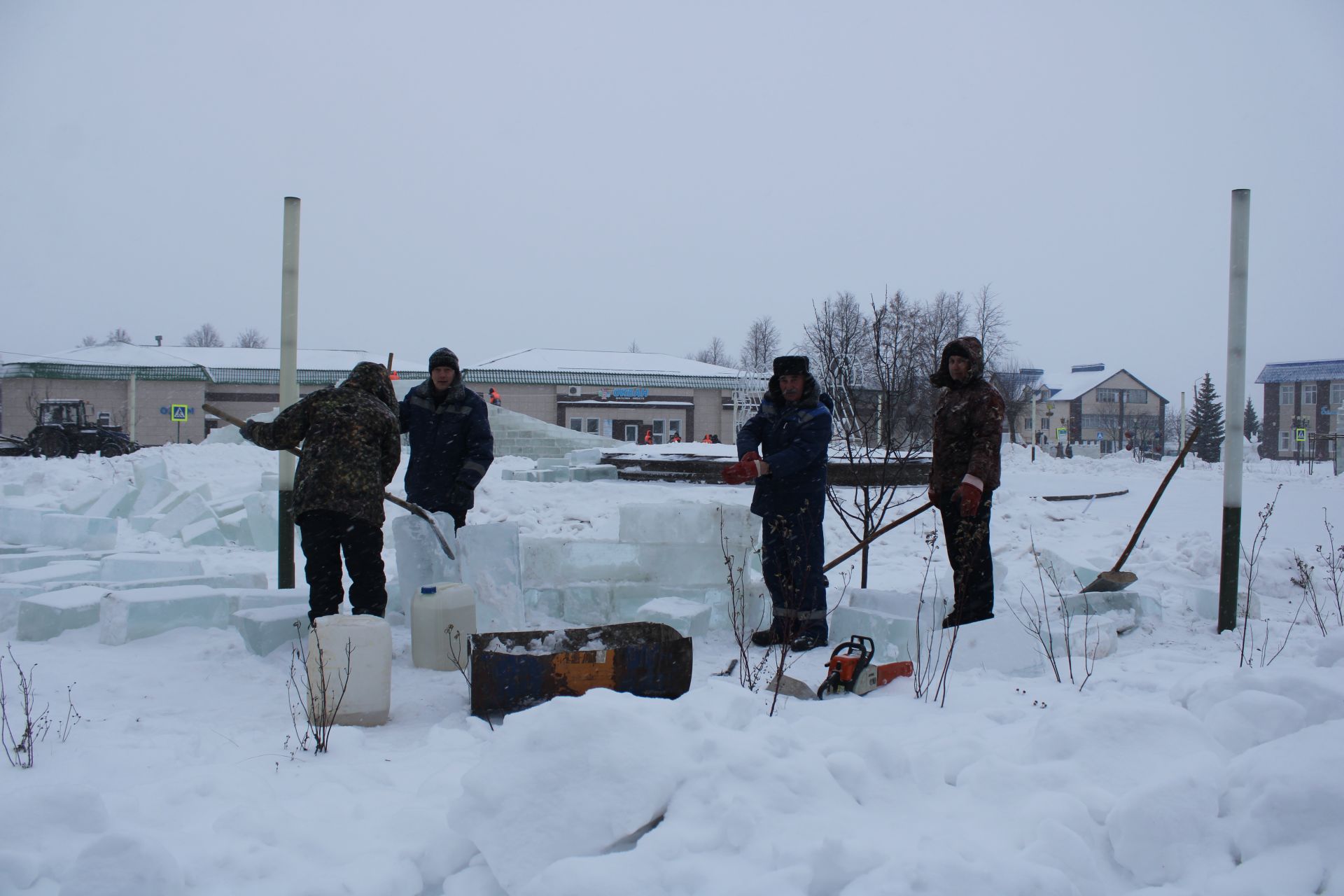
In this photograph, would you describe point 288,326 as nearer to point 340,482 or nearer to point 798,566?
point 340,482

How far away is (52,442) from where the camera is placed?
1964 centimetres

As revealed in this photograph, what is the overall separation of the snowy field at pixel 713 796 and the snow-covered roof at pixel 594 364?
109 ft

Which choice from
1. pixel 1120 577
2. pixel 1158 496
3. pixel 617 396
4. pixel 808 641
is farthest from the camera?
pixel 617 396

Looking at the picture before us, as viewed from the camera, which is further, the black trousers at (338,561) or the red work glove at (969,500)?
the red work glove at (969,500)

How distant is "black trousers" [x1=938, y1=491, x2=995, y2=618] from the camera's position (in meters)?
4.15

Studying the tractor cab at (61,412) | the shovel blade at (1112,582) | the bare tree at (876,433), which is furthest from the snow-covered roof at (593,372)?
the shovel blade at (1112,582)

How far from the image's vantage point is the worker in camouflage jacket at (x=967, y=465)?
4.20 m

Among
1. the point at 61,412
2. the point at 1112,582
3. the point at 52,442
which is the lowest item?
the point at 1112,582

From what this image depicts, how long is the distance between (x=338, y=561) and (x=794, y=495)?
7.22 feet

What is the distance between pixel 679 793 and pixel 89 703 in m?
2.44

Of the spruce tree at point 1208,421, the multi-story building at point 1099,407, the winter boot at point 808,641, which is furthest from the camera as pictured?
the multi-story building at point 1099,407

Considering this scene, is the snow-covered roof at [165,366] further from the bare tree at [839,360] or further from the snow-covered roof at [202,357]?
the bare tree at [839,360]

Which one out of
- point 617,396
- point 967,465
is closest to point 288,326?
point 967,465

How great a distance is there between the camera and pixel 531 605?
4668 millimetres
